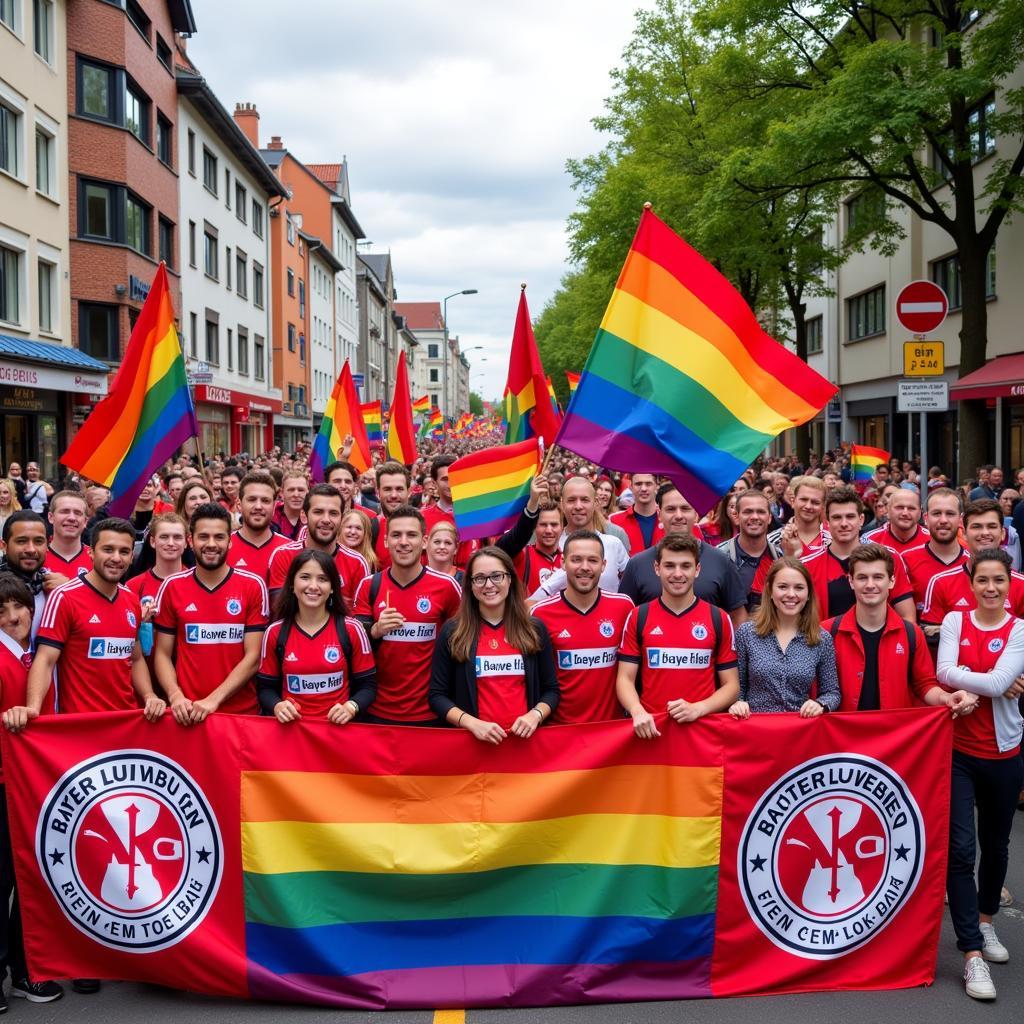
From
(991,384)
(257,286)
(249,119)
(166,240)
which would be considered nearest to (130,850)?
(991,384)

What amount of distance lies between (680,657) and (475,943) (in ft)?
5.07

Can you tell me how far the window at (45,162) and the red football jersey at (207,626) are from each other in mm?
22434

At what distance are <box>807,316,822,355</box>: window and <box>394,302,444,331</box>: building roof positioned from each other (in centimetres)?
13376

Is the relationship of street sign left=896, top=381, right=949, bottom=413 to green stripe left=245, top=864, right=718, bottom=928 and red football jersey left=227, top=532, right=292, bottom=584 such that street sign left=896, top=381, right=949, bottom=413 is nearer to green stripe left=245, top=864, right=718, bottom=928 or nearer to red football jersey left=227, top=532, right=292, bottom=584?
red football jersey left=227, top=532, right=292, bottom=584

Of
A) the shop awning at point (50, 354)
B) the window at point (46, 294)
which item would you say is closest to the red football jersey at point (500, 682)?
the shop awning at point (50, 354)

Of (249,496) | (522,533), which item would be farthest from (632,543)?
(249,496)

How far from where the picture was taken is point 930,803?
16.5 ft

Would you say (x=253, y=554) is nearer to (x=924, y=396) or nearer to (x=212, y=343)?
(x=924, y=396)

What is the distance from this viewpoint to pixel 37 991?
15.9ft

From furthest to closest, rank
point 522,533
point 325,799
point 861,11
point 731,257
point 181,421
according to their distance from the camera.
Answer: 1. point 731,257
2. point 861,11
3. point 181,421
4. point 522,533
5. point 325,799

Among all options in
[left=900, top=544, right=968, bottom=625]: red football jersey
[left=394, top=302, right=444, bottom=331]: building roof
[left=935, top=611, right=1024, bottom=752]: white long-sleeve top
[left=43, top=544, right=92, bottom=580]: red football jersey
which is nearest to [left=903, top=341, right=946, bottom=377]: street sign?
[left=900, top=544, right=968, bottom=625]: red football jersey

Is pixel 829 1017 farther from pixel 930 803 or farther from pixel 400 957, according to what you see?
pixel 400 957

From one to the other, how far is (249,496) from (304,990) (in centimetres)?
304

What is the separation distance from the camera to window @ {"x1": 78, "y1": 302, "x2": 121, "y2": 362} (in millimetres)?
27406
